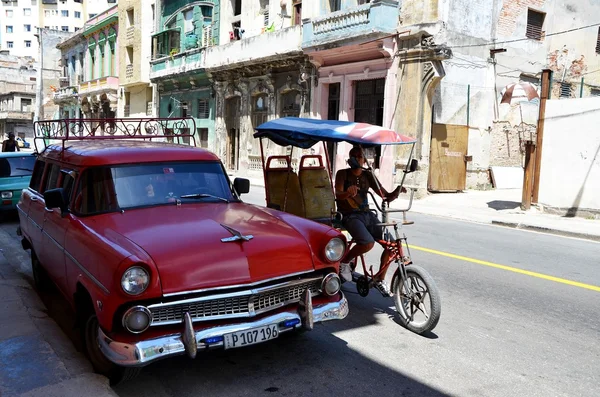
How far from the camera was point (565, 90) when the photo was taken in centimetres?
2289

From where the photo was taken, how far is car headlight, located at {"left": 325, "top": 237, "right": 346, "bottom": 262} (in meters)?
4.34

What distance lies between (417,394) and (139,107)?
38936 millimetres

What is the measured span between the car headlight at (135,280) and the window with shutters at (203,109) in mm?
28636

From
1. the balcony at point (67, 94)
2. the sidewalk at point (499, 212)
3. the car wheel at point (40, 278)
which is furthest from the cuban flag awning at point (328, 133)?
the balcony at point (67, 94)

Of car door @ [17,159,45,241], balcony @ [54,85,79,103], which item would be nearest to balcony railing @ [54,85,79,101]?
balcony @ [54,85,79,103]

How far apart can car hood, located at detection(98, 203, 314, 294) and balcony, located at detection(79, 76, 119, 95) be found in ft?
130

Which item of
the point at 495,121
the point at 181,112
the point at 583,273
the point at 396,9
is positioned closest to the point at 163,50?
the point at 181,112

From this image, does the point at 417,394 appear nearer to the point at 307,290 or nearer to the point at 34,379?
the point at 307,290

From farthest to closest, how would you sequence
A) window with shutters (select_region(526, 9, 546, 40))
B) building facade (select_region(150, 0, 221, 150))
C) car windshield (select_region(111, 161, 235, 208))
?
building facade (select_region(150, 0, 221, 150)) → window with shutters (select_region(526, 9, 546, 40)) → car windshield (select_region(111, 161, 235, 208))

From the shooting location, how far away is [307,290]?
13.5ft

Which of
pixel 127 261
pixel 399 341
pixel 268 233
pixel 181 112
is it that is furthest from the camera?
pixel 181 112

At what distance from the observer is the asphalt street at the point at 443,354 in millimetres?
3979

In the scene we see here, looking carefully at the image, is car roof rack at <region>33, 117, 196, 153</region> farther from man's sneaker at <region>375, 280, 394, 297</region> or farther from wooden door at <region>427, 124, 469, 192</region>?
wooden door at <region>427, 124, 469, 192</region>

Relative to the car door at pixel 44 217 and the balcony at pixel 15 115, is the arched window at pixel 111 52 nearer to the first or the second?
the balcony at pixel 15 115
